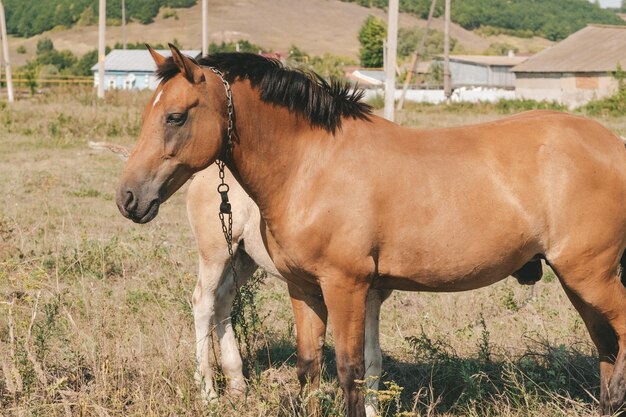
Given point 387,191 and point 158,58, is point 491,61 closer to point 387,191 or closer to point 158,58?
point 387,191

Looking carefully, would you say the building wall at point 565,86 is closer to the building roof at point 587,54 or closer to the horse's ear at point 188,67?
the building roof at point 587,54

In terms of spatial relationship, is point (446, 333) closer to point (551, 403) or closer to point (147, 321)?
point (551, 403)

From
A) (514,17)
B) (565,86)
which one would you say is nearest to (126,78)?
(565,86)

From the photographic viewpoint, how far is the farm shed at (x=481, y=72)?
292ft

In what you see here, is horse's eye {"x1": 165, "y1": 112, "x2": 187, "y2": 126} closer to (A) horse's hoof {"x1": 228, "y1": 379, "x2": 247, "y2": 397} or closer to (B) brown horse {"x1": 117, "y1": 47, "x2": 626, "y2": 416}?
(B) brown horse {"x1": 117, "y1": 47, "x2": 626, "y2": 416}

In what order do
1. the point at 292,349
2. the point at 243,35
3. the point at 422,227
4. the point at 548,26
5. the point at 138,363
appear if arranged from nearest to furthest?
the point at 422,227 < the point at 138,363 < the point at 292,349 < the point at 243,35 < the point at 548,26

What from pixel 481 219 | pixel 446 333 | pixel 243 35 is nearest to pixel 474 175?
pixel 481 219

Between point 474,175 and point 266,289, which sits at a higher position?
point 474,175

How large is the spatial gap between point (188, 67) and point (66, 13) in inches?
6173

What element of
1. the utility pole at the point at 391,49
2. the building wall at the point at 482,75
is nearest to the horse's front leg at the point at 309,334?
the utility pole at the point at 391,49

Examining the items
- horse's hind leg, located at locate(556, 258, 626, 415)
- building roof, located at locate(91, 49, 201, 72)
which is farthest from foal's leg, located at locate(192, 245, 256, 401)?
building roof, located at locate(91, 49, 201, 72)

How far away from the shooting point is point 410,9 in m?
175

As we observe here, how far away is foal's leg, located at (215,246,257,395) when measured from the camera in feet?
21.8

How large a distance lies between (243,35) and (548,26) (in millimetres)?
68287
